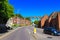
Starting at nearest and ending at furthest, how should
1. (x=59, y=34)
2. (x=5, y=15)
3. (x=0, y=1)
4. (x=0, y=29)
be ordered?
(x=59, y=34)
(x=0, y=1)
(x=5, y=15)
(x=0, y=29)

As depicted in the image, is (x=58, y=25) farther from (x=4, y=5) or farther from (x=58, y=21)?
(x=4, y=5)

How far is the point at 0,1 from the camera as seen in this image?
41.4m

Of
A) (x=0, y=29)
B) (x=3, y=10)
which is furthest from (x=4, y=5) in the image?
(x=0, y=29)

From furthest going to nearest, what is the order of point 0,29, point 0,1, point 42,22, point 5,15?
point 42,22 < point 0,29 < point 5,15 < point 0,1

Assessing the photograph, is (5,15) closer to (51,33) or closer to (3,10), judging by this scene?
(3,10)

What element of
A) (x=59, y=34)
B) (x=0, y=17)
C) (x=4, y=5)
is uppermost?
(x=4, y=5)

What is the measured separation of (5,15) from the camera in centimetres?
4438

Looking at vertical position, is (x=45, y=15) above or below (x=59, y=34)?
above

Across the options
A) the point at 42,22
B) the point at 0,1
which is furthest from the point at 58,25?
the point at 42,22

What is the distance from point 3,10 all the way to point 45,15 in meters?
60.8

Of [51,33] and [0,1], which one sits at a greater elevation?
[0,1]

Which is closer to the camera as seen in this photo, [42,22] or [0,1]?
[0,1]

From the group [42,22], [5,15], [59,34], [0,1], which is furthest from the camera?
[42,22]

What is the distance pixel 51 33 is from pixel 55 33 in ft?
5.25
